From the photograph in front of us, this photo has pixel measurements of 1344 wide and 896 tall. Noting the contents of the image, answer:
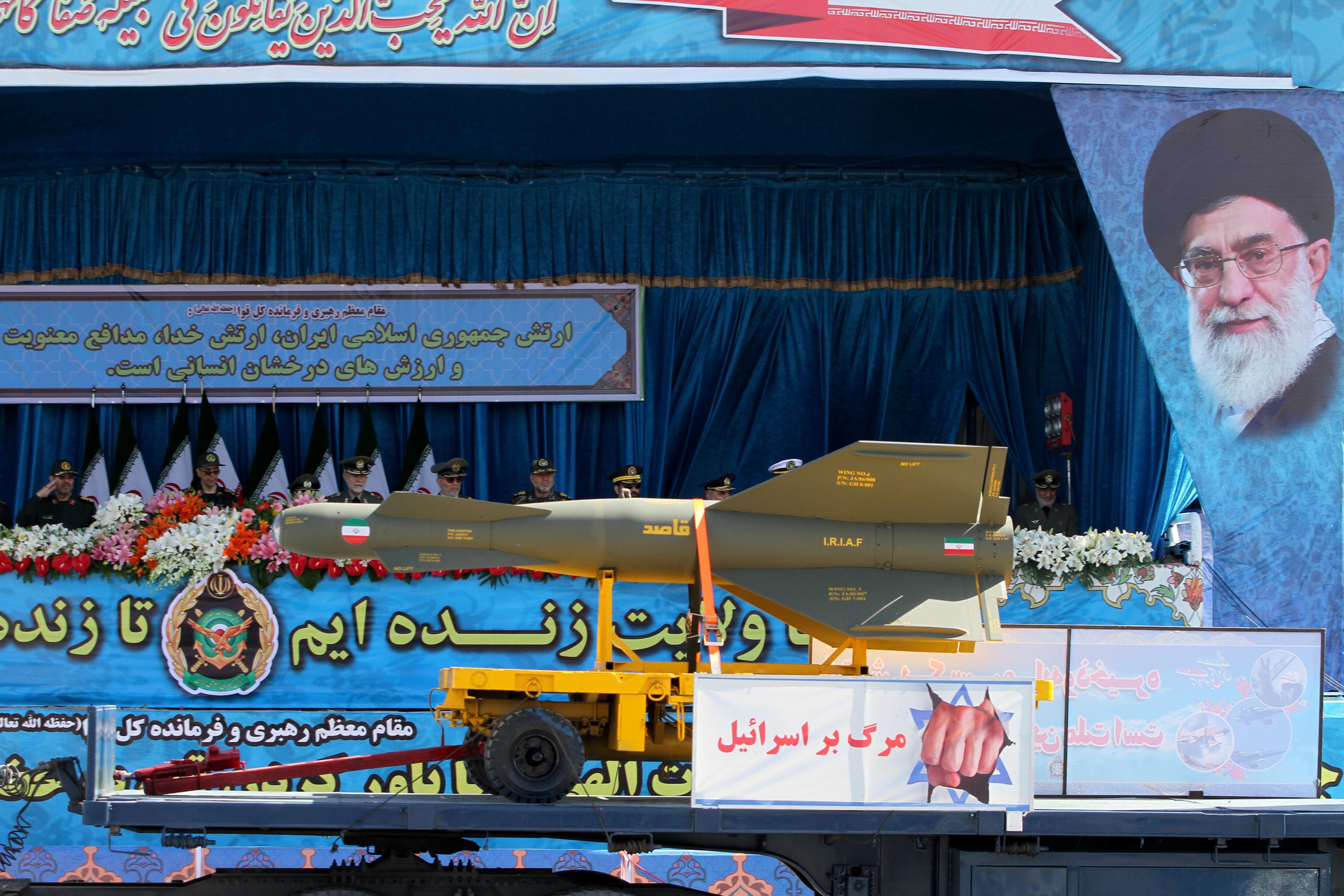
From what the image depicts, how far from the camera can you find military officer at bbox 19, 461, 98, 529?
9.73m

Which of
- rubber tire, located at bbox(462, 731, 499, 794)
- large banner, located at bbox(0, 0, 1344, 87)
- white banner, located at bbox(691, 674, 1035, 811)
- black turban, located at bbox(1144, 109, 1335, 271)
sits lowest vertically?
rubber tire, located at bbox(462, 731, 499, 794)

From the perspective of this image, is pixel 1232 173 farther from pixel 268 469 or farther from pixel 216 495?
pixel 268 469

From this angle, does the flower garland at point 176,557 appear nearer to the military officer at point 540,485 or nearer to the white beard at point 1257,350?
the military officer at point 540,485

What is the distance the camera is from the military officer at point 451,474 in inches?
400

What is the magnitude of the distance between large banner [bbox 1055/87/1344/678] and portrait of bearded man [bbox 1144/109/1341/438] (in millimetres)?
10

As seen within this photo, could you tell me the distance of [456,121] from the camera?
1130 cm

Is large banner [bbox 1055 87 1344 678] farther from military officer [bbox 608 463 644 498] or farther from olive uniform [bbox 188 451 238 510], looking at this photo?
olive uniform [bbox 188 451 238 510]

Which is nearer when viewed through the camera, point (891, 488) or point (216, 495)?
point (891, 488)

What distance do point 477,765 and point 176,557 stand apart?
341 cm

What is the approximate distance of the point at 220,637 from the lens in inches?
319

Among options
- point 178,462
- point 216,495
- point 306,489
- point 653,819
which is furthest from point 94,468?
point 653,819

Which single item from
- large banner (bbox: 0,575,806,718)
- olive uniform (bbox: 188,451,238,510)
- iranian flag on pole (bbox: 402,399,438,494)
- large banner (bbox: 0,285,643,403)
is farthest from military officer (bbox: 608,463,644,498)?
olive uniform (bbox: 188,451,238,510)

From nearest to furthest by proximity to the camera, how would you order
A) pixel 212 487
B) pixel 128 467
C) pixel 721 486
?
pixel 721 486
pixel 212 487
pixel 128 467

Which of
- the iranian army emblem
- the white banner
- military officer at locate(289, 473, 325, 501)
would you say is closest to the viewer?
the white banner
